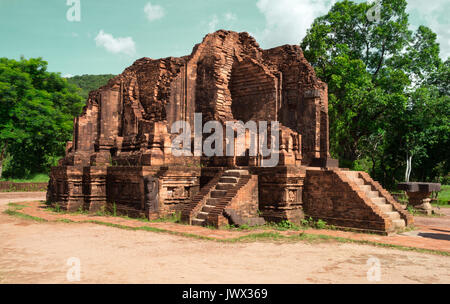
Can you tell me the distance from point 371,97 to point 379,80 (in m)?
2.26

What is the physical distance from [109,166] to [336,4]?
59.4ft

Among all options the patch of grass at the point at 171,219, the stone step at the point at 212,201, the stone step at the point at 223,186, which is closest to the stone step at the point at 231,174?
the stone step at the point at 223,186

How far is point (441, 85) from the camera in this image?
2381cm

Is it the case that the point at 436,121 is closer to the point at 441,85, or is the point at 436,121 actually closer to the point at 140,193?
the point at 441,85

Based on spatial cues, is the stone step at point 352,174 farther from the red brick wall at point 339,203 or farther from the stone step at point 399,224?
the stone step at point 399,224

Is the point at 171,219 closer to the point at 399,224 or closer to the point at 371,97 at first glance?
the point at 399,224

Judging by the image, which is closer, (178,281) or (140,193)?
(178,281)

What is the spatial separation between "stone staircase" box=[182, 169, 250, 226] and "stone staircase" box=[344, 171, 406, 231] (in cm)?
318

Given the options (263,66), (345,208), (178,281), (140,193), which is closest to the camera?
(178,281)

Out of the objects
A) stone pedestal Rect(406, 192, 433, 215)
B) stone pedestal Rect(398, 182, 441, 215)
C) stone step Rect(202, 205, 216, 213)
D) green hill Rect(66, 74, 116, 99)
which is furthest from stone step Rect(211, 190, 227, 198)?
green hill Rect(66, 74, 116, 99)

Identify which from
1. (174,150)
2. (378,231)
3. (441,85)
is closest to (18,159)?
(174,150)

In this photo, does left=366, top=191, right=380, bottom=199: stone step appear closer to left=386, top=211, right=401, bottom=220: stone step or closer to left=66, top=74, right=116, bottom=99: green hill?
left=386, top=211, right=401, bottom=220: stone step

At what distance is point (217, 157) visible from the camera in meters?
12.2

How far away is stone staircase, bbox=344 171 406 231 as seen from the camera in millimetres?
9641
